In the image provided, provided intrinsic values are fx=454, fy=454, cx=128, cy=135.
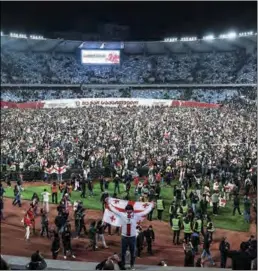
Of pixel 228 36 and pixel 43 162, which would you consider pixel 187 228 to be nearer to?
pixel 43 162

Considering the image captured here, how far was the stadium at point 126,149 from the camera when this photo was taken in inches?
331

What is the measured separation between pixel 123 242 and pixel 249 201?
9.60 feet

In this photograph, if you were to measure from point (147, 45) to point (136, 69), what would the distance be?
0.76 meters

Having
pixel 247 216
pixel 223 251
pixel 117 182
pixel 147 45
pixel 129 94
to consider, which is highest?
pixel 147 45

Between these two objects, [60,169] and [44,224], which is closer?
[44,224]

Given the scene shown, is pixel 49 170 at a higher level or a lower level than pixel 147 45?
lower

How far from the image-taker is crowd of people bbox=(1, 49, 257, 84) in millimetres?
9766

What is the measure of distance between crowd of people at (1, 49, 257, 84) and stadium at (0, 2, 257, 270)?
3 centimetres

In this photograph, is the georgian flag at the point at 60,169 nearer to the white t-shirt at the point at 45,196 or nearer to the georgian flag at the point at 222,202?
the white t-shirt at the point at 45,196

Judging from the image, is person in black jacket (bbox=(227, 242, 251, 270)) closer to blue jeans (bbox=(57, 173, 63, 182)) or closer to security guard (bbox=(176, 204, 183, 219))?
security guard (bbox=(176, 204, 183, 219))

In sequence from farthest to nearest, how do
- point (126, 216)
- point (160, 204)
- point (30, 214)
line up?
1. point (160, 204)
2. point (30, 214)
3. point (126, 216)

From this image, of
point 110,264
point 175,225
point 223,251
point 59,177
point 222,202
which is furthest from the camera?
point 59,177

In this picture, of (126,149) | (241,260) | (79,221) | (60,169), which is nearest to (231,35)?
(126,149)

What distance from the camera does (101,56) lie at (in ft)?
32.4
